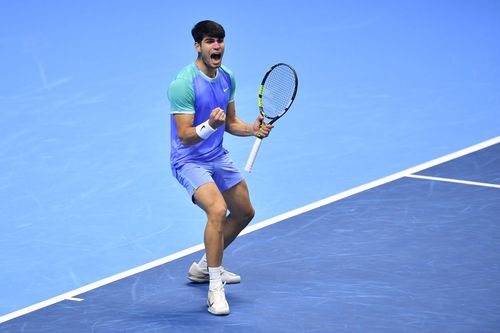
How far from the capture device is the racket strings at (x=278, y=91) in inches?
341

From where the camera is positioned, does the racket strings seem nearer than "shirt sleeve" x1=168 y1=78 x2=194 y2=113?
No

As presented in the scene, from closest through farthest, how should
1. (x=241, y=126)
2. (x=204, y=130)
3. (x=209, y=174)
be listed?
(x=204, y=130), (x=209, y=174), (x=241, y=126)

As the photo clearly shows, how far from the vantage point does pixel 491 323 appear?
8.09 m

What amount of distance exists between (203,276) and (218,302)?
0.66m

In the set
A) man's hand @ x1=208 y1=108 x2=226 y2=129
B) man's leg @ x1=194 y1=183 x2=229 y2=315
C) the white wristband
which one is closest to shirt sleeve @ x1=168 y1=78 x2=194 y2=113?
the white wristband

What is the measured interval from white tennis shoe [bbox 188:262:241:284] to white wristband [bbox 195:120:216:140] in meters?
1.14

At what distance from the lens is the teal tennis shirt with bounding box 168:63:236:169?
27.6 feet

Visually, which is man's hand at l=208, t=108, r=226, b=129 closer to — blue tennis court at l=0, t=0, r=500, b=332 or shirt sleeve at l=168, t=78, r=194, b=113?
shirt sleeve at l=168, t=78, r=194, b=113

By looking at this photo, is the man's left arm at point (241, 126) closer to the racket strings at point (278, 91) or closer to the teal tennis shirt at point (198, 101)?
the teal tennis shirt at point (198, 101)

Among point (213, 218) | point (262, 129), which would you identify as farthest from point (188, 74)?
point (213, 218)

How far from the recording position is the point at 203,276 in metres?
8.95

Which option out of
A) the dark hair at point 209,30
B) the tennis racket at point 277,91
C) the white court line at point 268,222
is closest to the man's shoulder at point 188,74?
the dark hair at point 209,30

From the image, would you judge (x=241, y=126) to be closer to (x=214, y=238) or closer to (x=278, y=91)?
A: (x=278, y=91)

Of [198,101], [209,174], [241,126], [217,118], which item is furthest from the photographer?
[241,126]
